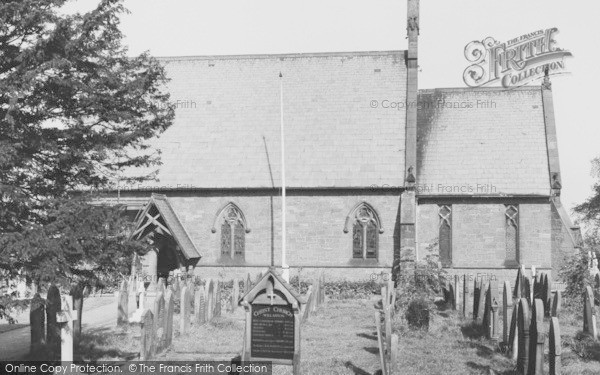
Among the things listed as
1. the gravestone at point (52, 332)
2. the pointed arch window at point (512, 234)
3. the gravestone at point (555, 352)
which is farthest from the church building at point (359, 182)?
the gravestone at point (555, 352)

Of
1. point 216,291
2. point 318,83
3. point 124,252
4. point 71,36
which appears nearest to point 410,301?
point 216,291

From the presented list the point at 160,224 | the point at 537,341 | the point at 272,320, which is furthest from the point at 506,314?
the point at 160,224

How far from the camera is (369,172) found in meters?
29.4

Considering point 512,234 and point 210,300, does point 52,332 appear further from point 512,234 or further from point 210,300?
point 512,234

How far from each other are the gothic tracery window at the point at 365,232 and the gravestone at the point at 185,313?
10.8m

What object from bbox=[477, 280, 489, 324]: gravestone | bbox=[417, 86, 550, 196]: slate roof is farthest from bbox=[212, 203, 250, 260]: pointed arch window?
bbox=[477, 280, 489, 324]: gravestone

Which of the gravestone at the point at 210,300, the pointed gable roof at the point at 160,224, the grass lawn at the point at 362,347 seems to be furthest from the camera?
the pointed gable roof at the point at 160,224

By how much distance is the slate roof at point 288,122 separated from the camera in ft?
97.6

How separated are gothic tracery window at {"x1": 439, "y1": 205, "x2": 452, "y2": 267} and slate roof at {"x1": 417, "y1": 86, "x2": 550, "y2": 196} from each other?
80 cm

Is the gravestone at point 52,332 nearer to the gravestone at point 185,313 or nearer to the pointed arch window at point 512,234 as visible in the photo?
the gravestone at point 185,313

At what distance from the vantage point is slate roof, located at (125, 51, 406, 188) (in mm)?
29734

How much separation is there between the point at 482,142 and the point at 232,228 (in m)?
11.0

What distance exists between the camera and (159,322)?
16859mm

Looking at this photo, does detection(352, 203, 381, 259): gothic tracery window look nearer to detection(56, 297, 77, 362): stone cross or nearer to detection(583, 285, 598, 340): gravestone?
detection(583, 285, 598, 340): gravestone
